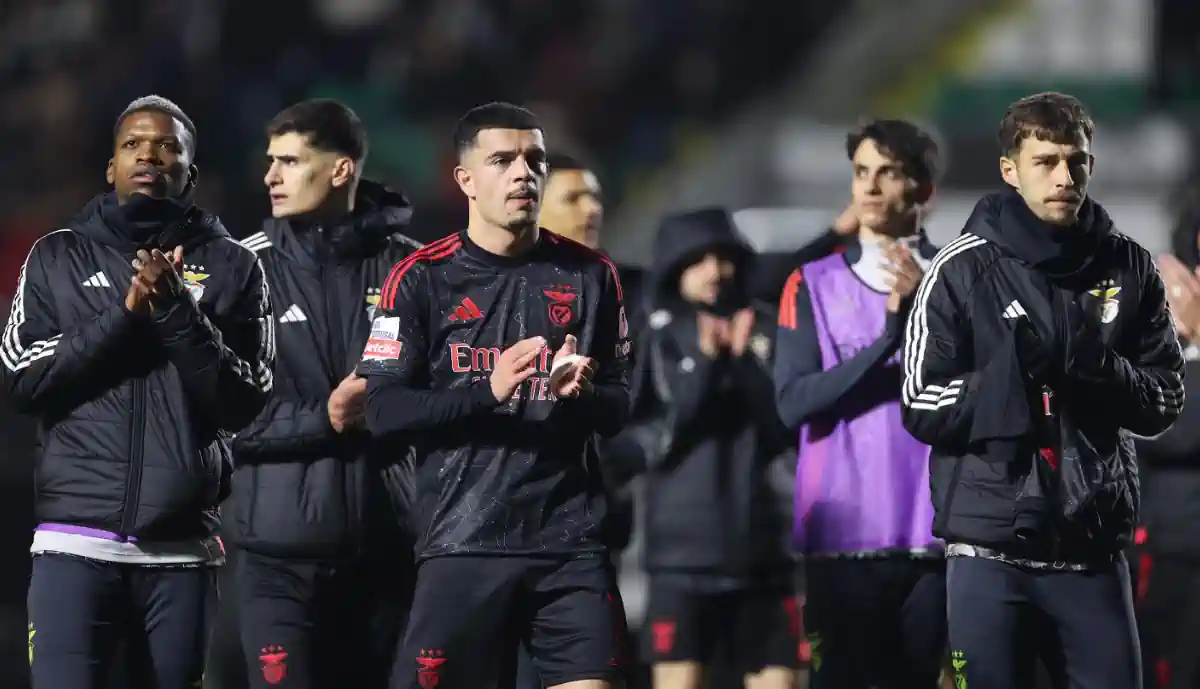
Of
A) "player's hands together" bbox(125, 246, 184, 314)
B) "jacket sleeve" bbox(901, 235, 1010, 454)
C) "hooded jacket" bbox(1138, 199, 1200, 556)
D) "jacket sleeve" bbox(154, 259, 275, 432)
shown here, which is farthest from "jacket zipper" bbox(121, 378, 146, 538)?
"hooded jacket" bbox(1138, 199, 1200, 556)

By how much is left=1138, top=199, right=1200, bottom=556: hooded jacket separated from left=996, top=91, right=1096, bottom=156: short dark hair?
2.25m

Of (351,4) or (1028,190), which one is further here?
(351,4)

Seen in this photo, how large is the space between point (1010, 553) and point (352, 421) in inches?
81.1

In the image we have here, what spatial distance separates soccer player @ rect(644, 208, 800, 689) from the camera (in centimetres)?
737

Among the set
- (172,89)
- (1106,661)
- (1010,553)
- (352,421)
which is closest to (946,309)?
(1010,553)

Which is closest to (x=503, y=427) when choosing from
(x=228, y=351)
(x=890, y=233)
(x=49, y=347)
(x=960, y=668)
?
(x=228, y=351)

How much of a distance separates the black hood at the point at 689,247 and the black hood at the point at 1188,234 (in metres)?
1.63

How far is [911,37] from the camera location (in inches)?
625

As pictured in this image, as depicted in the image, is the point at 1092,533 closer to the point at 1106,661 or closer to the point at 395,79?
the point at 1106,661

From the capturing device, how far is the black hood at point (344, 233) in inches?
255

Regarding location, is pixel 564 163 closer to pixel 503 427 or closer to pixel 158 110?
pixel 158 110

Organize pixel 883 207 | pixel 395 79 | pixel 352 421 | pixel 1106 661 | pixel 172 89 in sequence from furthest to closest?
1. pixel 395 79
2. pixel 172 89
3. pixel 883 207
4. pixel 352 421
5. pixel 1106 661

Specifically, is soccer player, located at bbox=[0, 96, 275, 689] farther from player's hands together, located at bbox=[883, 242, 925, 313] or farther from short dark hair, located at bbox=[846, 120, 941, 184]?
short dark hair, located at bbox=[846, 120, 941, 184]

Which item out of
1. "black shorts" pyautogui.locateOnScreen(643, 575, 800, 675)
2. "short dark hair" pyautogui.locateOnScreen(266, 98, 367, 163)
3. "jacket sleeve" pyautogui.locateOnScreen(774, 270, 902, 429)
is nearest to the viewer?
"jacket sleeve" pyautogui.locateOnScreen(774, 270, 902, 429)
